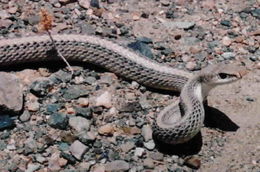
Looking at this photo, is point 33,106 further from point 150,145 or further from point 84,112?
point 150,145

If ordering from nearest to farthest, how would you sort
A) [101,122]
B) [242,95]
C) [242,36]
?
1. [101,122]
2. [242,95]
3. [242,36]

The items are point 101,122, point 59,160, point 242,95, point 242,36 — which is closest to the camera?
point 59,160

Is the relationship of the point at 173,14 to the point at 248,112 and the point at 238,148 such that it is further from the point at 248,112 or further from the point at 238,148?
the point at 238,148

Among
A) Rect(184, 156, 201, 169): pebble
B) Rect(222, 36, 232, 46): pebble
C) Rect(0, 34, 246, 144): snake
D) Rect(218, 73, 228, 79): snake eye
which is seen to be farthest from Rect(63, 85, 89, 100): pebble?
Rect(222, 36, 232, 46): pebble

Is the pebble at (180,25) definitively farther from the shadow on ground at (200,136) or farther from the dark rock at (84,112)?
the dark rock at (84,112)

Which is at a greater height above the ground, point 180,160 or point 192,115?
point 192,115

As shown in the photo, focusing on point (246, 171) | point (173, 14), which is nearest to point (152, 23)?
point (173, 14)

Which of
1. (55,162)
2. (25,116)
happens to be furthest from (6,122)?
(55,162)
